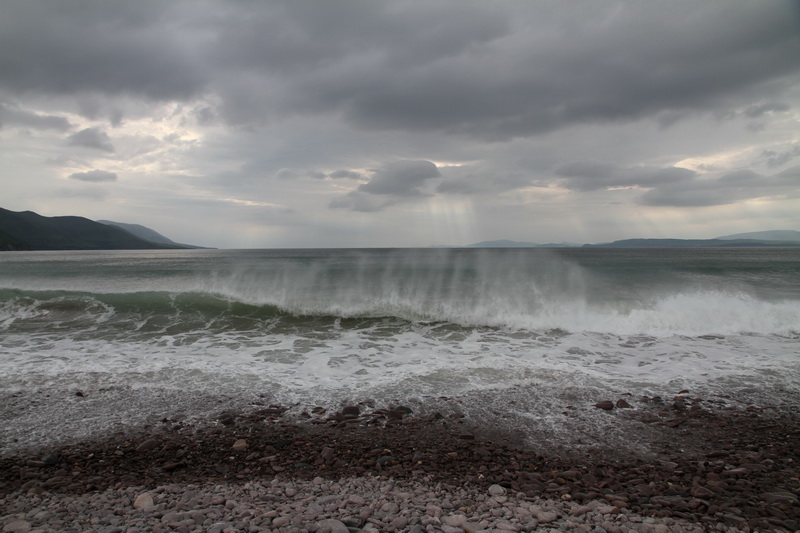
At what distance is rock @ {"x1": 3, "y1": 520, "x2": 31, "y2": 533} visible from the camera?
3.28 meters

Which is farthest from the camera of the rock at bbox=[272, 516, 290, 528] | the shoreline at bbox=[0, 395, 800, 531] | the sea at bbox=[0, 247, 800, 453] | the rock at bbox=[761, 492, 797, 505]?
the sea at bbox=[0, 247, 800, 453]

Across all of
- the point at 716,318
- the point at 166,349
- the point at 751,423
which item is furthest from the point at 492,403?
the point at 716,318

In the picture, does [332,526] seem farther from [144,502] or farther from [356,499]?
[144,502]

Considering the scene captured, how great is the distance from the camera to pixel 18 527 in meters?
3.33

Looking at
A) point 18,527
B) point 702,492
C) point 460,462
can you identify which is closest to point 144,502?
point 18,527

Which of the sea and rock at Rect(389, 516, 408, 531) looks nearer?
rock at Rect(389, 516, 408, 531)

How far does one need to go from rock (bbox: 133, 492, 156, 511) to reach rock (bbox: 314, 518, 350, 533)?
1.36m

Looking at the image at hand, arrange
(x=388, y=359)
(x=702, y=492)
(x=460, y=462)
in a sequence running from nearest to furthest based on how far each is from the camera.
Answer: (x=702, y=492) → (x=460, y=462) → (x=388, y=359)

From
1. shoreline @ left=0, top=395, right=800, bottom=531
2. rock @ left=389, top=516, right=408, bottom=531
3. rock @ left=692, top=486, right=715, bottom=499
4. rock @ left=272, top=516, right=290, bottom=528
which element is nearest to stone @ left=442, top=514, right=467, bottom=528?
rock @ left=389, top=516, right=408, bottom=531

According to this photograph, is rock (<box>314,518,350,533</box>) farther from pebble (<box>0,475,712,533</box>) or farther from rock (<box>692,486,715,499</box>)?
rock (<box>692,486,715,499</box>)

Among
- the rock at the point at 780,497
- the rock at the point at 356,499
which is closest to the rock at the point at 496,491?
the rock at the point at 356,499

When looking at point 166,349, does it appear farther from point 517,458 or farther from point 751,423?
point 751,423

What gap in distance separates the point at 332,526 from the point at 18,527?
273 cm

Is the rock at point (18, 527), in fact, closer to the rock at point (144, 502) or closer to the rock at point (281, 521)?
the rock at point (144, 502)
